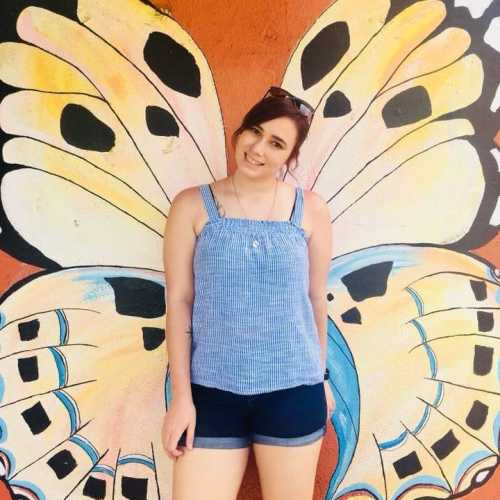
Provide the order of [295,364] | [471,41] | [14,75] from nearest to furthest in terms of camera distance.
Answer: [295,364] < [14,75] < [471,41]

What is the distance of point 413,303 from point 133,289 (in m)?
1.03

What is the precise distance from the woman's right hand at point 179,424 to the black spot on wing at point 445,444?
1010 millimetres

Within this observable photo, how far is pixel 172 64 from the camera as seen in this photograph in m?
1.77

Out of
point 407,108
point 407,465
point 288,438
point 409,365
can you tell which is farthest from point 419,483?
point 407,108

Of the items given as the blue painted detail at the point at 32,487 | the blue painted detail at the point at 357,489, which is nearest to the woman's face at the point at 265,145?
the blue painted detail at the point at 357,489

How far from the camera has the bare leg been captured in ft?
4.78

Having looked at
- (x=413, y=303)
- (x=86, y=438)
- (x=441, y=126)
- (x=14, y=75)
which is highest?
(x=14, y=75)

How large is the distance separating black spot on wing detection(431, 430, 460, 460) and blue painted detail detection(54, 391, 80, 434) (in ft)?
4.31

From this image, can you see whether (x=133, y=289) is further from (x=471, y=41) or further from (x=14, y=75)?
(x=471, y=41)

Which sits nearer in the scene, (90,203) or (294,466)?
(294,466)

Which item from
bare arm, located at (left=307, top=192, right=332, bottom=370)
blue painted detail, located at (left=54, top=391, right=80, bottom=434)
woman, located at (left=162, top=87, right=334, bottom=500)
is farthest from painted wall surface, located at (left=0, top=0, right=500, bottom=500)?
woman, located at (left=162, top=87, right=334, bottom=500)

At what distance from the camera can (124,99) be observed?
1.76 m

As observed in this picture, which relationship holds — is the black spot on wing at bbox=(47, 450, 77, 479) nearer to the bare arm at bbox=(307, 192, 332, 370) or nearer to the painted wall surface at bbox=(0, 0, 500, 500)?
the painted wall surface at bbox=(0, 0, 500, 500)

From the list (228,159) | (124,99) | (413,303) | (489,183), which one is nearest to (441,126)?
(489,183)
